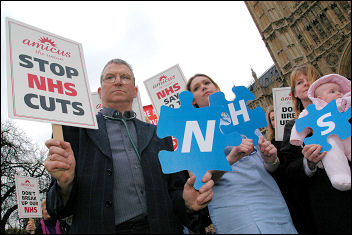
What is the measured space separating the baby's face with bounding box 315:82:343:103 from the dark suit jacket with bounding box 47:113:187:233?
1302 mm

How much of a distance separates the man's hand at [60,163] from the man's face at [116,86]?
66 cm

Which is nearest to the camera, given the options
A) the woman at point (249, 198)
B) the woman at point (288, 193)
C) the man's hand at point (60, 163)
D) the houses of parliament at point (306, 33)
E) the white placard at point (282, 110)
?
the man's hand at point (60, 163)

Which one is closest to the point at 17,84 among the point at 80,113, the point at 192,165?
the point at 80,113

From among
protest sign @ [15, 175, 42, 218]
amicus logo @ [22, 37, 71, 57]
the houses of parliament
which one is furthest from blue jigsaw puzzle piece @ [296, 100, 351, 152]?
the houses of parliament

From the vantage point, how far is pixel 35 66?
1821 millimetres

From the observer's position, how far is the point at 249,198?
5.67 feet

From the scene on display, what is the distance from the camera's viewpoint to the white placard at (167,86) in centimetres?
478

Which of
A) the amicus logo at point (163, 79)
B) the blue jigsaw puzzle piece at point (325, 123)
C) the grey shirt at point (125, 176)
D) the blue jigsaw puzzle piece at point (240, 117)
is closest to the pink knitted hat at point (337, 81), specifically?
the blue jigsaw puzzle piece at point (325, 123)

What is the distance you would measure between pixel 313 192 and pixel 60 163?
177 centimetres

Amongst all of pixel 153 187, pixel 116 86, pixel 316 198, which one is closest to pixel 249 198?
pixel 316 198

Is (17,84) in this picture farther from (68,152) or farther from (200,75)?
(200,75)

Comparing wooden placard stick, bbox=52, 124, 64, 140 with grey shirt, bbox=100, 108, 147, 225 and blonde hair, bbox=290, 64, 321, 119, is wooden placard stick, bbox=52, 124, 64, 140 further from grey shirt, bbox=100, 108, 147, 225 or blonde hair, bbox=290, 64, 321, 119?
blonde hair, bbox=290, 64, 321, 119

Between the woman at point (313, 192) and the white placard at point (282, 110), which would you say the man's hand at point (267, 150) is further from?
the white placard at point (282, 110)

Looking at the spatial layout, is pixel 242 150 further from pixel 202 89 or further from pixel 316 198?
pixel 202 89
